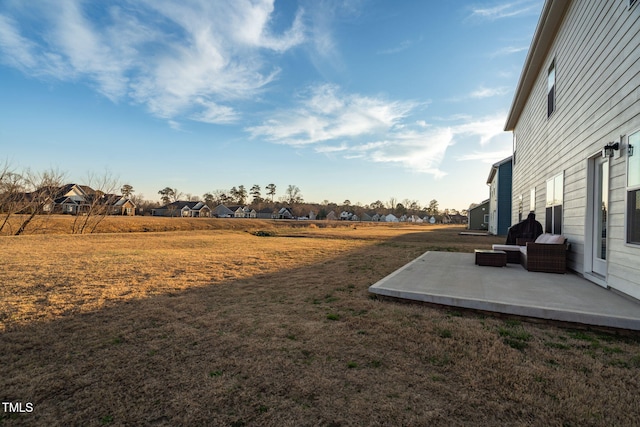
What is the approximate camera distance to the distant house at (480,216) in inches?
1100

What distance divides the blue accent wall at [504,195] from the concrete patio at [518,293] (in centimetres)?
1527

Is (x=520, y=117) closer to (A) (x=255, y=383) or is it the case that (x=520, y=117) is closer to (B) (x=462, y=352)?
(B) (x=462, y=352)

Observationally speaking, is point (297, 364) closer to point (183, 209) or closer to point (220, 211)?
point (183, 209)

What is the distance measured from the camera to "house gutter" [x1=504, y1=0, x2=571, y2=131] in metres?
6.01

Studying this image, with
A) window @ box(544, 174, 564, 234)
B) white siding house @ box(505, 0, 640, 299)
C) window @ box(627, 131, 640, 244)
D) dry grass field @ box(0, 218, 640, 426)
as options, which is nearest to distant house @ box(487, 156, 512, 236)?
white siding house @ box(505, 0, 640, 299)

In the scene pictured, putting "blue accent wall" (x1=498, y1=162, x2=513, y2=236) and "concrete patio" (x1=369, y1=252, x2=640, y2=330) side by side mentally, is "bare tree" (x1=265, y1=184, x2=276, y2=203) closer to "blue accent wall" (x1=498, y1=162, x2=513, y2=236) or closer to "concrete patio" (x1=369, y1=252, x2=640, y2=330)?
"blue accent wall" (x1=498, y1=162, x2=513, y2=236)

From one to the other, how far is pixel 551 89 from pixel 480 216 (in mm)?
24112

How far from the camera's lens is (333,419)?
170 centimetres

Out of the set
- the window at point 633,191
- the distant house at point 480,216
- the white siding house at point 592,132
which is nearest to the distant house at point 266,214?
the distant house at point 480,216

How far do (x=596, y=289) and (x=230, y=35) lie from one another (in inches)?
484

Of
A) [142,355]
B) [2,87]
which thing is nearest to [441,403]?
[142,355]

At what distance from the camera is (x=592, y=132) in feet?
15.5

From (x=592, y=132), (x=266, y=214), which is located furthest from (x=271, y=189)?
(x=592, y=132)

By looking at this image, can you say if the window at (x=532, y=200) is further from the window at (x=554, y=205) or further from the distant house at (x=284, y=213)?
the distant house at (x=284, y=213)
